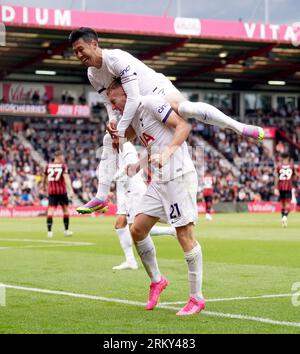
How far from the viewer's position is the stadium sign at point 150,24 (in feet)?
128

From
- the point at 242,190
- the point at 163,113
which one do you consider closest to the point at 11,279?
the point at 163,113

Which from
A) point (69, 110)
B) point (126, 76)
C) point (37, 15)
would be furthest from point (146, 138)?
point (69, 110)

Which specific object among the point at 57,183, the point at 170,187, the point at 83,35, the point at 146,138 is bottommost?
the point at 57,183

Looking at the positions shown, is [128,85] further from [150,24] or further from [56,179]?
[150,24]

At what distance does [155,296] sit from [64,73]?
45.2 metres

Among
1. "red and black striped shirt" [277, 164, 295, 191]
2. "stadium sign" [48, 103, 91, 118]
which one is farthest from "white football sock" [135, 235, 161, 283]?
"stadium sign" [48, 103, 91, 118]

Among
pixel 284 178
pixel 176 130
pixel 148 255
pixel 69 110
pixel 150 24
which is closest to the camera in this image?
pixel 176 130

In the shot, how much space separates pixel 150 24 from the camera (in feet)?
137

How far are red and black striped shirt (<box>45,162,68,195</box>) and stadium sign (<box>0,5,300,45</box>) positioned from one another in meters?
17.3

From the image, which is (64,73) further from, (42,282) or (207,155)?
(42,282)

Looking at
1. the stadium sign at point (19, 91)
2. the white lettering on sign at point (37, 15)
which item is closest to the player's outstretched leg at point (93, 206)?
the white lettering on sign at point (37, 15)

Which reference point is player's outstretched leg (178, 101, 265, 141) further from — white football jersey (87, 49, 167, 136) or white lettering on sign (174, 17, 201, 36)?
white lettering on sign (174, 17, 201, 36)

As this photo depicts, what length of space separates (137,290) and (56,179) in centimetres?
1310

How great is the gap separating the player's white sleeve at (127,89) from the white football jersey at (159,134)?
0.10 metres
